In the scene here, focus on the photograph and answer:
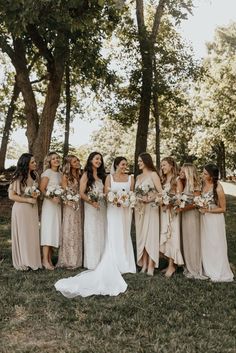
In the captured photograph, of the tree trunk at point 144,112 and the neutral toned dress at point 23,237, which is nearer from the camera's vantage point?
the neutral toned dress at point 23,237

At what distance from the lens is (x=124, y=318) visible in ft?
20.5

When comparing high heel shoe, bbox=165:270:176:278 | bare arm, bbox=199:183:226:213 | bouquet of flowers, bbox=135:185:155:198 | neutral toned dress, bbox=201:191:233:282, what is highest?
bouquet of flowers, bbox=135:185:155:198

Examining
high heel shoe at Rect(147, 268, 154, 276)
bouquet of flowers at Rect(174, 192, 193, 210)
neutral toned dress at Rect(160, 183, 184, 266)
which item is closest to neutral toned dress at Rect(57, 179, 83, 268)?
high heel shoe at Rect(147, 268, 154, 276)

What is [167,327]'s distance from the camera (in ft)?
19.3

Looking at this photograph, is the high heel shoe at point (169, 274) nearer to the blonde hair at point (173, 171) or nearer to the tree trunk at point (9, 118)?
the blonde hair at point (173, 171)

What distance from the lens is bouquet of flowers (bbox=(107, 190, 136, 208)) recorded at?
9.03 metres

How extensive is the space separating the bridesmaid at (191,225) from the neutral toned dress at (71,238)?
7.35 ft

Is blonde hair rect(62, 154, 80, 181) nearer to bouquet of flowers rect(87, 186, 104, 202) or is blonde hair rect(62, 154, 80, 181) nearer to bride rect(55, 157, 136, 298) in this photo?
bouquet of flowers rect(87, 186, 104, 202)

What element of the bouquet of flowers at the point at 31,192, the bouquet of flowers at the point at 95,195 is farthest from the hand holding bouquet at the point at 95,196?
the bouquet of flowers at the point at 31,192

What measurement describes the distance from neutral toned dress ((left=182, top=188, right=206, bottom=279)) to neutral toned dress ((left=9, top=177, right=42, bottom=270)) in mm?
3066

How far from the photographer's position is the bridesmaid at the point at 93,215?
9305 mm

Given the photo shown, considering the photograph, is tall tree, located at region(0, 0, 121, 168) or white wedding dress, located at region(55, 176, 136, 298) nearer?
white wedding dress, located at region(55, 176, 136, 298)

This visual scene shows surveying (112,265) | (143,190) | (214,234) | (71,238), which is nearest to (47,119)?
(71,238)

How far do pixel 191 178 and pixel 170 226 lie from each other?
3.49ft
